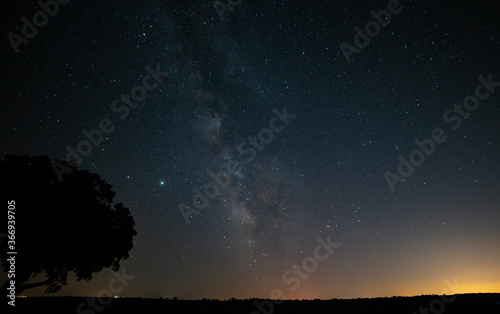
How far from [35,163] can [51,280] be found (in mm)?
6964

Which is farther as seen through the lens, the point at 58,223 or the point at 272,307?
the point at 58,223

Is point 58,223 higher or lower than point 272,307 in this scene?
higher

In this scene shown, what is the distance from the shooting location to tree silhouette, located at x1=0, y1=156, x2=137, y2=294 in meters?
12.5

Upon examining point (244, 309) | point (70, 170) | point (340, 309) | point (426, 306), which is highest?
point (70, 170)

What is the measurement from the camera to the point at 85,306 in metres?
10.8

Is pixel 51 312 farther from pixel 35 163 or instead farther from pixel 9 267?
pixel 35 163

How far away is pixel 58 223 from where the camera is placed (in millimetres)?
13016

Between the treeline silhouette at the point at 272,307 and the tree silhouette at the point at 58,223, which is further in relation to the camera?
the tree silhouette at the point at 58,223

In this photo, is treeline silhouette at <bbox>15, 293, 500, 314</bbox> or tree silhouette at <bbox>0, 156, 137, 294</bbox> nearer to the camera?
treeline silhouette at <bbox>15, 293, 500, 314</bbox>

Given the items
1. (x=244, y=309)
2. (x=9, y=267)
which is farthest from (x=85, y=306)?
(x=244, y=309)

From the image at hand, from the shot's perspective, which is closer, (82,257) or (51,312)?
(51,312)

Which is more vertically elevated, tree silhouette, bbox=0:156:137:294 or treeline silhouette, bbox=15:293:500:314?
tree silhouette, bbox=0:156:137:294

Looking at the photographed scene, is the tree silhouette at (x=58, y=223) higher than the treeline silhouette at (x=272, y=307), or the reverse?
the tree silhouette at (x=58, y=223)

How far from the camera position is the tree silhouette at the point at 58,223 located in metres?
12.5
